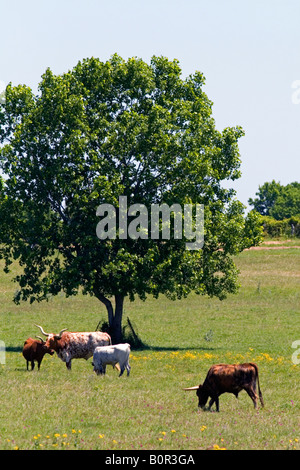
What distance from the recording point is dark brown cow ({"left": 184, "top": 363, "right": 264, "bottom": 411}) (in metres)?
21.2

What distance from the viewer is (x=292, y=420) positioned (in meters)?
19.6

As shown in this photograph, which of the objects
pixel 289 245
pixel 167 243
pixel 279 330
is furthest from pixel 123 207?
pixel 289 245

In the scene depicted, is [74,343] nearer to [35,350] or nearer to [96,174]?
[35,350]

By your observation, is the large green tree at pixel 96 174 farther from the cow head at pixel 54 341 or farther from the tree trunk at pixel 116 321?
the cow head at pixel 54 341

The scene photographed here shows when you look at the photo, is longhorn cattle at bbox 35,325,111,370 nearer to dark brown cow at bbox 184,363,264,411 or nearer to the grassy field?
the grassy field

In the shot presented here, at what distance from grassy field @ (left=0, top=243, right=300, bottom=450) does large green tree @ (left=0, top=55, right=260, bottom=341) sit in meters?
4.22

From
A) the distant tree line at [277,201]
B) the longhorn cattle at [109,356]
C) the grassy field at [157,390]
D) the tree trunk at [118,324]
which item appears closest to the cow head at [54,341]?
the grassy field at [157,390]

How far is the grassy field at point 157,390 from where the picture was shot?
17109 millimetres

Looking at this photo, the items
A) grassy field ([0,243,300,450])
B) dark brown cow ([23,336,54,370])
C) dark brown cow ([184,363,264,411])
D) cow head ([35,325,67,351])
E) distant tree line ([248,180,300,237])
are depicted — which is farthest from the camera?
distant tree line ([248,180,300,237])

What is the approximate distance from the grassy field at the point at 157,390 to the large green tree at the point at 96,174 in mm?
4224

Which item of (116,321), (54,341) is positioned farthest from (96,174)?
(54,341)

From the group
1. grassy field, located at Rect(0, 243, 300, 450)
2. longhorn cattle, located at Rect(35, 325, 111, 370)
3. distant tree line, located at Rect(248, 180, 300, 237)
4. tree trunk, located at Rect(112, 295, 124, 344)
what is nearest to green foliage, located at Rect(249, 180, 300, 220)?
distant tree line, located at Rect(248, 180, 300, 237)

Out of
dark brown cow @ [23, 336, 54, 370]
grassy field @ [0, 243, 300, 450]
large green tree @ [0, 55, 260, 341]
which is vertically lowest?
grassy field @ [0, 243, 300, 450]

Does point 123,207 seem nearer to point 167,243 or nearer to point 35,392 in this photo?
point 167,243
